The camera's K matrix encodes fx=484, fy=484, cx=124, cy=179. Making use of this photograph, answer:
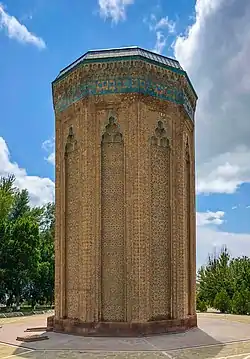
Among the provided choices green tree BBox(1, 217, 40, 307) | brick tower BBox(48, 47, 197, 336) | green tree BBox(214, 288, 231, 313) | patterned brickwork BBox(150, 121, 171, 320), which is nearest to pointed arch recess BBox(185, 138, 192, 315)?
brick tower BBox(48, 47, 197, 336)

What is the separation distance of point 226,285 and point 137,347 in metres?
17.6

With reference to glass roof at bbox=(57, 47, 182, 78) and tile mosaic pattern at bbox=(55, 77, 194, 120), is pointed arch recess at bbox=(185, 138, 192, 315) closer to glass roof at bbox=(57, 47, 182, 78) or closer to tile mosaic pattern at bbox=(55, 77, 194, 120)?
tile mosaic pattern at bbox=(55, 77, 194, 120)

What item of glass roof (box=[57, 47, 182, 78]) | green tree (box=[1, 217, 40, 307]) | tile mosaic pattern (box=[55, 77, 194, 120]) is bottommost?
green tree (box=[1, 217, 40, 307])

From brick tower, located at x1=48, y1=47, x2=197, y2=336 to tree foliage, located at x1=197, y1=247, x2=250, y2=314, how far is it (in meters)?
7.45

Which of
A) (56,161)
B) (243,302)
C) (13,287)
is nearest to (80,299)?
(56,161)

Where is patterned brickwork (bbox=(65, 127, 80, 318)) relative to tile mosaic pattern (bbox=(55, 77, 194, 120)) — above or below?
below

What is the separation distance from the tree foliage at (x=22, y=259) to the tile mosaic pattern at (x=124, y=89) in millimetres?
11065

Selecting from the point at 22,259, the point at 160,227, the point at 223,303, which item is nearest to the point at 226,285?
the point at 223,303

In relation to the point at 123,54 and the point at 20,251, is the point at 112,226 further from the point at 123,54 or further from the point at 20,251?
the point at 20,251

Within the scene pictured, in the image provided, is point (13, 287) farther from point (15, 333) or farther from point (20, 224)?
point (15, 333)

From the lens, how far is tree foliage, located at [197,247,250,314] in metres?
21.3

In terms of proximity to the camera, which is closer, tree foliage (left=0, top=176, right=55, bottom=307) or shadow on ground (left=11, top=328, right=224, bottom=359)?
shadow on ground (left=11, top=328, right=224, bottom=359)

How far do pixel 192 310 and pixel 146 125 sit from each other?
586 cm

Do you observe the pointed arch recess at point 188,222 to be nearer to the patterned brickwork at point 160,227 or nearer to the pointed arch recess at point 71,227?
the patterned brickwork at point 160,227
